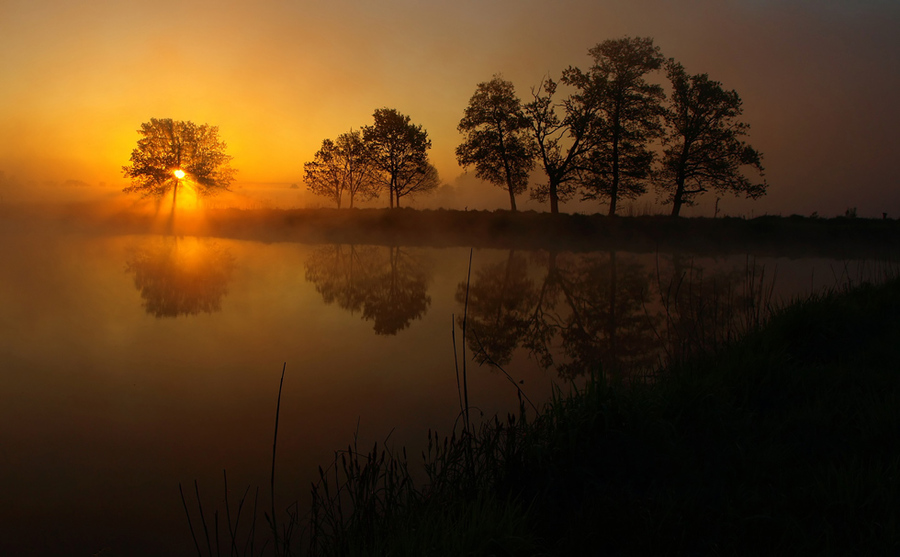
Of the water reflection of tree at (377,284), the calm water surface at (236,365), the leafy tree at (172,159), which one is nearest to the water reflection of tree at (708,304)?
the calm water surface at (236,365)

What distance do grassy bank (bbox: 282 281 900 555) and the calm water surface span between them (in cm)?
75

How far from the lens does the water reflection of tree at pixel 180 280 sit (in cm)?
938

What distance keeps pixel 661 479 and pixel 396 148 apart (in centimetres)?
3590

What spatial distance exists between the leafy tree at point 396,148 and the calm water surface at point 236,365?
977 inches

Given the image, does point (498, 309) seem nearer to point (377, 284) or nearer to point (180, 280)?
point (377, 284)

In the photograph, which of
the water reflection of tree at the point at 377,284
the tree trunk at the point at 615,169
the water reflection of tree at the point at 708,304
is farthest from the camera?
the tree trunk at the point at 615,169

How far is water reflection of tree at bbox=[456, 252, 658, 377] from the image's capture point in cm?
645

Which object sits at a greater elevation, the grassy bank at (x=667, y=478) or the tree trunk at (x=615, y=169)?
the tree trunk at (x=615, y=169)

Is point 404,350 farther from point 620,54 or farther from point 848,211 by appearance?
point 848,211

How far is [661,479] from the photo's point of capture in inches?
128

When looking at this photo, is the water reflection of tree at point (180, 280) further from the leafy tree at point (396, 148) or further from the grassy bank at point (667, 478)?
the leafy tree at point (396, 148)

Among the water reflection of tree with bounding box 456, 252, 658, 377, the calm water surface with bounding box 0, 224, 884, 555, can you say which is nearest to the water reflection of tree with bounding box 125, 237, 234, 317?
the calm water surface with bounding box 0, 224, 884, 555

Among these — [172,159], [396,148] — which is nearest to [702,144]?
[396,148]

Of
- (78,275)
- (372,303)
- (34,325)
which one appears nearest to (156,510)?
(34,325)
